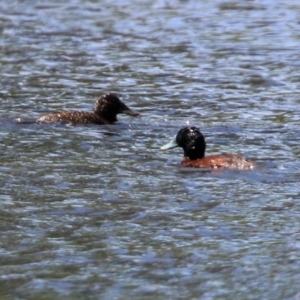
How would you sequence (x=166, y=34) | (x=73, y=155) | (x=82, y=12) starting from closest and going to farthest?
1. (x=73, y=155)
2. (x=166, y=34)
3. (x=82, y=12)

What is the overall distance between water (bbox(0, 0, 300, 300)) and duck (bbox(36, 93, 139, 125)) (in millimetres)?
183

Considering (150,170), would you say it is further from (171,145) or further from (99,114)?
(99,114)

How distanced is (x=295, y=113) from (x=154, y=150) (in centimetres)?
313

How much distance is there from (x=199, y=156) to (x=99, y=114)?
3299 millimetres

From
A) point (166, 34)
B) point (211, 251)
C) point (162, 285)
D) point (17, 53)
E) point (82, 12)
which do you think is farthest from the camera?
point (82, 12)

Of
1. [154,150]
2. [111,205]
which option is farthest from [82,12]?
[111,205]

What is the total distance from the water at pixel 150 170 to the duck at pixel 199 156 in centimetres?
14

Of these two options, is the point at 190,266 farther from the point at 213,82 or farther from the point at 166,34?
the point at 166,34

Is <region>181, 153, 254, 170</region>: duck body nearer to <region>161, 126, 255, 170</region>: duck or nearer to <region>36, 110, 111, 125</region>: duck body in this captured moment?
<region>161, 126, 255, 170</region>: duck

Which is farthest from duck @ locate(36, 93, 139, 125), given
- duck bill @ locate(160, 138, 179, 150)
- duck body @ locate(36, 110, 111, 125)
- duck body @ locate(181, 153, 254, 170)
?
duck body @ locate(181, 153, 254, 170)

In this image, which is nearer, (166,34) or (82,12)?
(166,34)

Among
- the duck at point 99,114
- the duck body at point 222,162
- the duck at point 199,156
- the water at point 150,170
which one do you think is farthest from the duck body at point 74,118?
the duck body at point 222,162

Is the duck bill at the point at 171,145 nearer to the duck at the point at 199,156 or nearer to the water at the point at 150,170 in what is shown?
the duck at the point at 199,156

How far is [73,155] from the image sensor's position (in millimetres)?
13086
